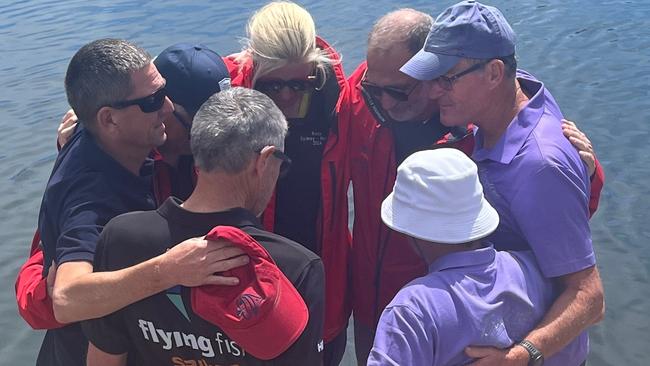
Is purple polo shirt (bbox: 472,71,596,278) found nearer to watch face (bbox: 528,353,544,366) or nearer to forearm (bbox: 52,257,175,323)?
watch face (bbox: 528,353,544,366)

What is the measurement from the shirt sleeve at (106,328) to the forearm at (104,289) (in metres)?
0.07

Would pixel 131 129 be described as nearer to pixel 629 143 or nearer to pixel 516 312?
pixel 516 312

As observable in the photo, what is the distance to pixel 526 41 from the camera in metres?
15.7

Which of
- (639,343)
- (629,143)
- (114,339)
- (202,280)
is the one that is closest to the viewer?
(202,280)

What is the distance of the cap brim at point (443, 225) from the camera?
99.4 inches

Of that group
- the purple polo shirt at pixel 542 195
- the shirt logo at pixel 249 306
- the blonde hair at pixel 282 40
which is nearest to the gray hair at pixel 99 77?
the blonde hair at pixel 282 40

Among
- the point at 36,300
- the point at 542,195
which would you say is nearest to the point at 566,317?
the point at 542,195

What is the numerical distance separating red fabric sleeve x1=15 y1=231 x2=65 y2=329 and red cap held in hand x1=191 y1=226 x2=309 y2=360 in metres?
0.98

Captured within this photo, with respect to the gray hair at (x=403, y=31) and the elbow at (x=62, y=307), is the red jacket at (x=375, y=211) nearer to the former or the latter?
the gray hair at (x=403, y=31)

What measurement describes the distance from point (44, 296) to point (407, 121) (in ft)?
6.40

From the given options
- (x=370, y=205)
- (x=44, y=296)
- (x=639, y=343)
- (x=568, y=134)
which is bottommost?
(x=639, y=343)

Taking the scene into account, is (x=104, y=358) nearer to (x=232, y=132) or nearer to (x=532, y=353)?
(x=232, y=132)

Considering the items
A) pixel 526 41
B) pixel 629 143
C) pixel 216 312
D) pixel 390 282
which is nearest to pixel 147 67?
pixel 216 312

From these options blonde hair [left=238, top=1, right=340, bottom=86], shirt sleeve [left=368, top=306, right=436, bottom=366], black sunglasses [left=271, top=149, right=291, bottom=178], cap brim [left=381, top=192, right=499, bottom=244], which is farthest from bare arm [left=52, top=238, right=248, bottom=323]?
blonde hair [left=238, top=1, right=340, bottom=86]
